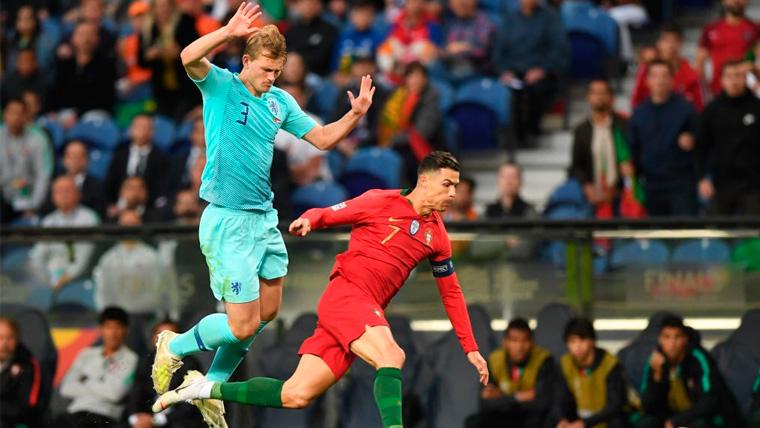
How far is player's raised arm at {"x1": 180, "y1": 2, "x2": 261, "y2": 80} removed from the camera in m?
8.70

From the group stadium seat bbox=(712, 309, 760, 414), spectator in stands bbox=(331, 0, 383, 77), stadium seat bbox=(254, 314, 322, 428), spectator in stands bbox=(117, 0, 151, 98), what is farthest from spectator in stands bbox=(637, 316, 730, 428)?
spectator in stands bbox=(117, 0, 151, 98)

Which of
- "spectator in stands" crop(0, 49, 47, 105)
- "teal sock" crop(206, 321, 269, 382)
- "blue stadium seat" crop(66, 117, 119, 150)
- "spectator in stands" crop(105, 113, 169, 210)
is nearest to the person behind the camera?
"teal sock" crop(206, 321, 269, 382)

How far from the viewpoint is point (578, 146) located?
14047mm

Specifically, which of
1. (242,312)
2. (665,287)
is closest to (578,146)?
(665,287)

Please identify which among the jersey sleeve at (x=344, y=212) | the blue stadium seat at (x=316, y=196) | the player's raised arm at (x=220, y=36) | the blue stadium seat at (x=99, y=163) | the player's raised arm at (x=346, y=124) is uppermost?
the blue stadium seat at (x=99, y=163)

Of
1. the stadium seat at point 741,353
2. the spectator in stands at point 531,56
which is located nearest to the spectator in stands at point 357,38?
the spectator in stands at point 531,56

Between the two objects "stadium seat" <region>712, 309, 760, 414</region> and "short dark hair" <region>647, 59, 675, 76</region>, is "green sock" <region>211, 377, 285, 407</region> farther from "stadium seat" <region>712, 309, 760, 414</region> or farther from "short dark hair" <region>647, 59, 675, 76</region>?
"short dark hair" <region>647, 59, 675, 76</region>

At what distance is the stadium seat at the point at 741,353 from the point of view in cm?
1197

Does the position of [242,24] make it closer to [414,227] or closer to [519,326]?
[414,227]

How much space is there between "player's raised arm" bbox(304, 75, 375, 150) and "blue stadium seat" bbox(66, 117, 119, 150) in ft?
24.0

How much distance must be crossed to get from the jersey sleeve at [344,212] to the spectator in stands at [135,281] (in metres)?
3.36

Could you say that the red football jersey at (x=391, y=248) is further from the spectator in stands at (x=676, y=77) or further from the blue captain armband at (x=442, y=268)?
the spectator in stands at (x=676, y=77)

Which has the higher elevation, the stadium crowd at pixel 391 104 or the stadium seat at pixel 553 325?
the stadium crowd at pixel 391 104

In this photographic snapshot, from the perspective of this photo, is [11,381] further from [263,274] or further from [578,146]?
[578,146]
